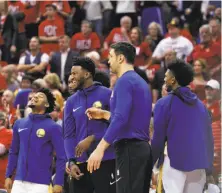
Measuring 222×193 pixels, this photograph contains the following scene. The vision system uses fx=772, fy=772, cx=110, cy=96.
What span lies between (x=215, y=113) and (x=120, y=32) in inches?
235

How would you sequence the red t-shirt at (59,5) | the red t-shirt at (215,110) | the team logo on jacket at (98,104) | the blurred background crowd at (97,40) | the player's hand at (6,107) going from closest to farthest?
the team logo on jacket at (98,104) → the red t-shirt at (215,110) → the player's hand at (6,107) → the blurred background crowd at (97,40) → the red t-shirt at (59,5)

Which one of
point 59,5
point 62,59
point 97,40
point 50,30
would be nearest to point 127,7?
point 97,40

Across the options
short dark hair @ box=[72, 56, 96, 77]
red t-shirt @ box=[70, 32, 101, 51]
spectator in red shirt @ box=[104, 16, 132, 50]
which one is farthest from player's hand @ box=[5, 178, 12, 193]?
red t-shirt @ box=[70, 32, 101, 51]

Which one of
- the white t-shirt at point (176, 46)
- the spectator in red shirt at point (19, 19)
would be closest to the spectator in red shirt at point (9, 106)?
the white t-shirt at point (176, 46)

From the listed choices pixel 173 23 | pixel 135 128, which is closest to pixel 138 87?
pixel 135 128

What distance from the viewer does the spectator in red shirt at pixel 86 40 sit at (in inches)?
696

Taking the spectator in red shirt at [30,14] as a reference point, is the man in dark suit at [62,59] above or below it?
below

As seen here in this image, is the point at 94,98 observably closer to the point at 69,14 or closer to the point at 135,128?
the point at 135,128

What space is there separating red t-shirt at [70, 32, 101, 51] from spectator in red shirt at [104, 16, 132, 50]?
232mm

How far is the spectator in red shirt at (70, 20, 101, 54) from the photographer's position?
17.7 m

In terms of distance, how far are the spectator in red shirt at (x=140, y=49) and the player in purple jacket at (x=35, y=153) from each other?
305 inches

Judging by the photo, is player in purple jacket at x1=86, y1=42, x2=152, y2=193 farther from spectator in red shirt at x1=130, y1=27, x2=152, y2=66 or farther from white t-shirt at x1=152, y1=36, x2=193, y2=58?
spectator in red shirt at x1=130, y1=27, x2=152, y2=66

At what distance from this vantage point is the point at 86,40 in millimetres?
17719

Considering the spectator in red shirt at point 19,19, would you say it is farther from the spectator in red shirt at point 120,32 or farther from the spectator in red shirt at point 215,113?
the spectator in red shirt at point 215,113
